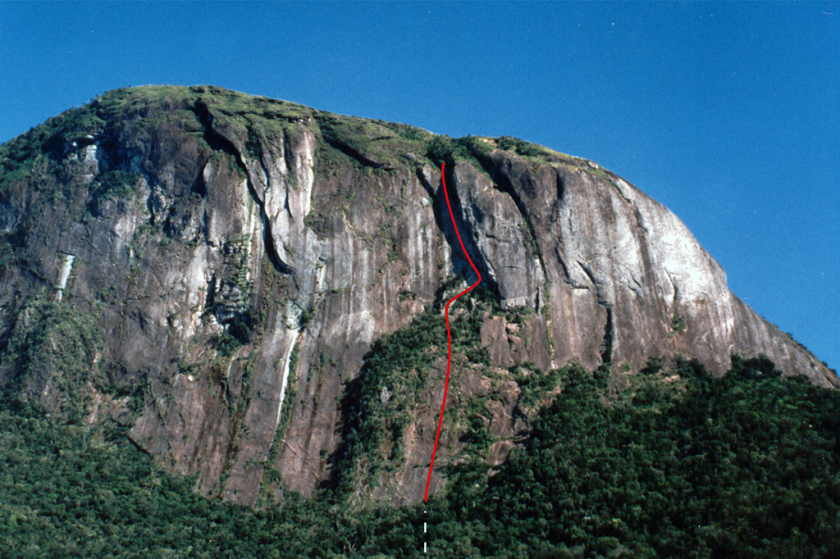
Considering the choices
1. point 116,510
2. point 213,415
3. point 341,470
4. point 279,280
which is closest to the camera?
point 116,510

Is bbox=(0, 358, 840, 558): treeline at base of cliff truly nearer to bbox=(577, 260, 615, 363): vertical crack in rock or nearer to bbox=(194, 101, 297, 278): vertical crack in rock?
bbox=(577, 260, 615, 363): vertical crack in rock

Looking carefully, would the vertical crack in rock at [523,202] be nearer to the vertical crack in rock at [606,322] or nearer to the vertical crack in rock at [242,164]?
the vertical crack in rock at [606,322]

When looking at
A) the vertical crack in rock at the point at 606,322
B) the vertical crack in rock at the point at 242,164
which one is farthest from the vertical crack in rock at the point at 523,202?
the vertical crack in rock at the point at 242,164

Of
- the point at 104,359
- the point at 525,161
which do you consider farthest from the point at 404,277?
the point at 104,359

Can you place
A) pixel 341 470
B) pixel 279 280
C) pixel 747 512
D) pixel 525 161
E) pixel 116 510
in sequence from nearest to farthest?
pixel 747 512
pixel 116 510
pixel 341 470
pixel 279 280
pixel 525 161

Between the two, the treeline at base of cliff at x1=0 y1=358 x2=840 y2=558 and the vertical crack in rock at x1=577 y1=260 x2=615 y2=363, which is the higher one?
the vertical crack in rock at x1=577 y1=260 x2=615 y2=363

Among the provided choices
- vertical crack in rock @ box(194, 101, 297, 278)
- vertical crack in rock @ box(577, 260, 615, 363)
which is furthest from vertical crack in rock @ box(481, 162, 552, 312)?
Result: vertical crack in rock @ box(194, 101, 297, 278)

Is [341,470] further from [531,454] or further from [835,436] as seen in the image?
[835,436]
